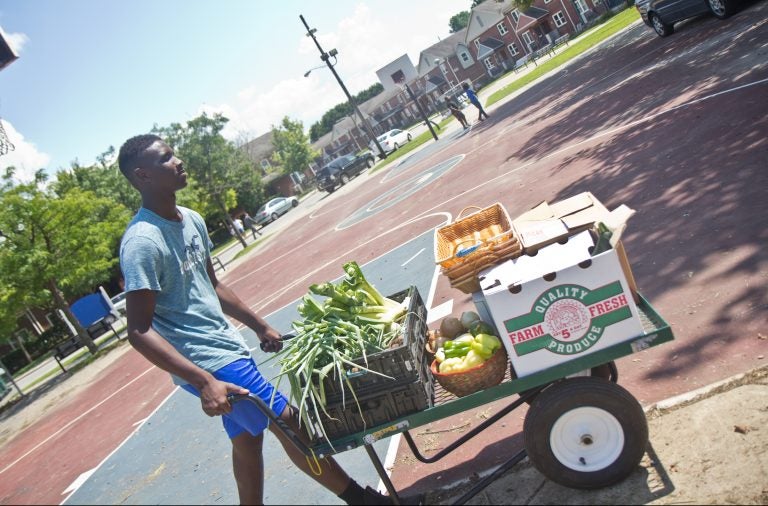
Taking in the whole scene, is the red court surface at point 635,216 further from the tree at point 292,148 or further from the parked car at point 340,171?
the tree at point 292,148

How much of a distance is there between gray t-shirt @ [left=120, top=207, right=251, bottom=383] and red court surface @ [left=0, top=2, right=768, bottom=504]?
0.85m

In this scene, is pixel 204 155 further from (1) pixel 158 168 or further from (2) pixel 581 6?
(2) pixel 581 6

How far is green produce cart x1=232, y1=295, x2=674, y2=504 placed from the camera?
3.35 m

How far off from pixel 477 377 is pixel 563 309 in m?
0.66

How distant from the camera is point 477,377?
3508 millimetres

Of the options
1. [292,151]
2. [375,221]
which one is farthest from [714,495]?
[292,151]

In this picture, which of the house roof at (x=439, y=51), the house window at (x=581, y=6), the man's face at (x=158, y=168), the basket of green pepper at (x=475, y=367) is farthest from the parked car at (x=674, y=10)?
the house roof at (x=439, y=51)

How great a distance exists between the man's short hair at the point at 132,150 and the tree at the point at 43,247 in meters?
17.1

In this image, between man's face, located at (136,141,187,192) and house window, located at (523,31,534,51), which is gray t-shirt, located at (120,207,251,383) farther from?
house window, located at (523,31,534,51)

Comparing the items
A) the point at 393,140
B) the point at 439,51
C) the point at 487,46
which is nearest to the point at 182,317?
the point at 393,140

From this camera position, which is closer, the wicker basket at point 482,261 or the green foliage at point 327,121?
the wicker basket at point 482,261

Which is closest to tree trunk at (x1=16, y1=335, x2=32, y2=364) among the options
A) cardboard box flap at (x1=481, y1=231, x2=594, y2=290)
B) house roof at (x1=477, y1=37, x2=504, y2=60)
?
cardboard box flap at (x1=481, y1=231, x2=594, y2=290)

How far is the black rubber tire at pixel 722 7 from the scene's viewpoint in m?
A: 16.0

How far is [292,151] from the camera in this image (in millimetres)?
64625
